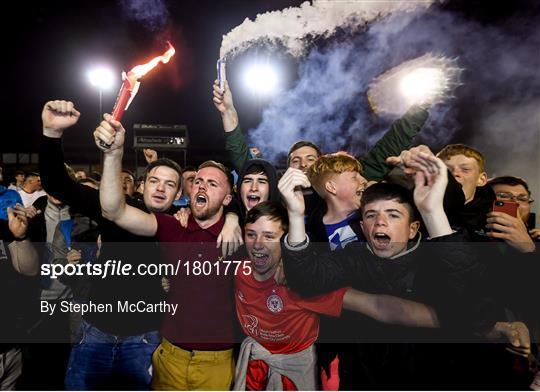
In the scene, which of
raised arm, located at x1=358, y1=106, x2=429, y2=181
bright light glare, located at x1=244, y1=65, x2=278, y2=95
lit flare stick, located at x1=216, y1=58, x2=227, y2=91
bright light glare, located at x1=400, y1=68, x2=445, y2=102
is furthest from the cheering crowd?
bright light glare, located at x1=244, y1=65, x2=278, y2=95

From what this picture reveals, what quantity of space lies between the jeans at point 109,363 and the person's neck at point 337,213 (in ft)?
4.79

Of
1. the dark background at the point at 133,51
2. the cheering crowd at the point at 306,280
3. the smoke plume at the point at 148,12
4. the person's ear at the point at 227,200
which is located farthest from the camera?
the smoke plume at the point at 148,12

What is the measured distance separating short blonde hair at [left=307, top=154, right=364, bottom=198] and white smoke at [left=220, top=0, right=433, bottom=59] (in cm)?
460

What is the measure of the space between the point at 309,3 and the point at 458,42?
3540 millimetres

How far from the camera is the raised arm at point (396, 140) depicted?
11.1 ft

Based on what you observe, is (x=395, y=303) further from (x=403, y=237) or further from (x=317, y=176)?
(x=317, y=176)

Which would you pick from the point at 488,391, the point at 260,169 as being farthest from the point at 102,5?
the point at 488,391

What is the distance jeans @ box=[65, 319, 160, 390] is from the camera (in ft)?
8.36

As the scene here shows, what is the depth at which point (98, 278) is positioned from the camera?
2.70 m

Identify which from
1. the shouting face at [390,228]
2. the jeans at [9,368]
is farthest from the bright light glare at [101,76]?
the shouting face at [390,228]

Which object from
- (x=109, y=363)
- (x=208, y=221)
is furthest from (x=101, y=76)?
(x=109, y=363)

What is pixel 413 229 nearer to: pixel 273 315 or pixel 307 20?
pixel 273 315

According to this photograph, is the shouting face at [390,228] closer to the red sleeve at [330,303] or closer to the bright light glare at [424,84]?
the red sleeve at [330,303]

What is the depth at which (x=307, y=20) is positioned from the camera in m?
6.75
